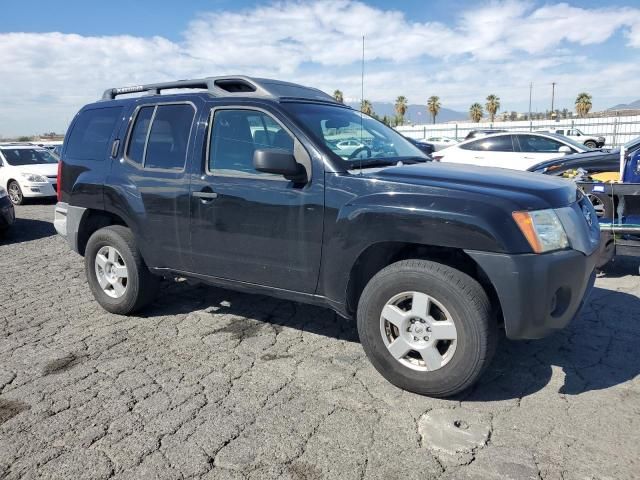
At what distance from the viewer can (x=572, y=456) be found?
8.75 feet

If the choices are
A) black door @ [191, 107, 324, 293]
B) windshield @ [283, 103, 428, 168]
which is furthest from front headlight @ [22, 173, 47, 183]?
windshield @ [283, 103, 428, 168]

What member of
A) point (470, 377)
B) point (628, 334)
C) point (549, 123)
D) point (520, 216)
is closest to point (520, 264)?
point (520, 216)

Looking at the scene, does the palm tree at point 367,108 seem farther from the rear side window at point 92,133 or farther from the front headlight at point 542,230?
the rear side window at point 92,133

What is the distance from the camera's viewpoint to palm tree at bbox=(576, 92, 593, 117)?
189 ft

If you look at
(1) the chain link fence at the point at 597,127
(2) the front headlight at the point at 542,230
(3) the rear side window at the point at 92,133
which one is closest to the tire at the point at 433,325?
(2) the front headlight at the point at 542,230

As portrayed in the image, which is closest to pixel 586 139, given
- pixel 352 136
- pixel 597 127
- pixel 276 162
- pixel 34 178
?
pixel 597 127

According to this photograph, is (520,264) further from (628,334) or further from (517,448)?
(628,334)

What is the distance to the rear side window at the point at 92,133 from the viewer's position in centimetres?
485

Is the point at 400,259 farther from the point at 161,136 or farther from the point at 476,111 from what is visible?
the point at 476,111

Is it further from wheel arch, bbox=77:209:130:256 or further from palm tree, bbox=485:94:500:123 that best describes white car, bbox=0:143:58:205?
palm tree, bbox=485:94:500:123

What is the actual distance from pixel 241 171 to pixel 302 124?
60cm

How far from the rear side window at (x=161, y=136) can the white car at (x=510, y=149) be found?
28.7 feet

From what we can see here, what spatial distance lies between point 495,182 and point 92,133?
3.80m

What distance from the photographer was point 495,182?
3.28 m
